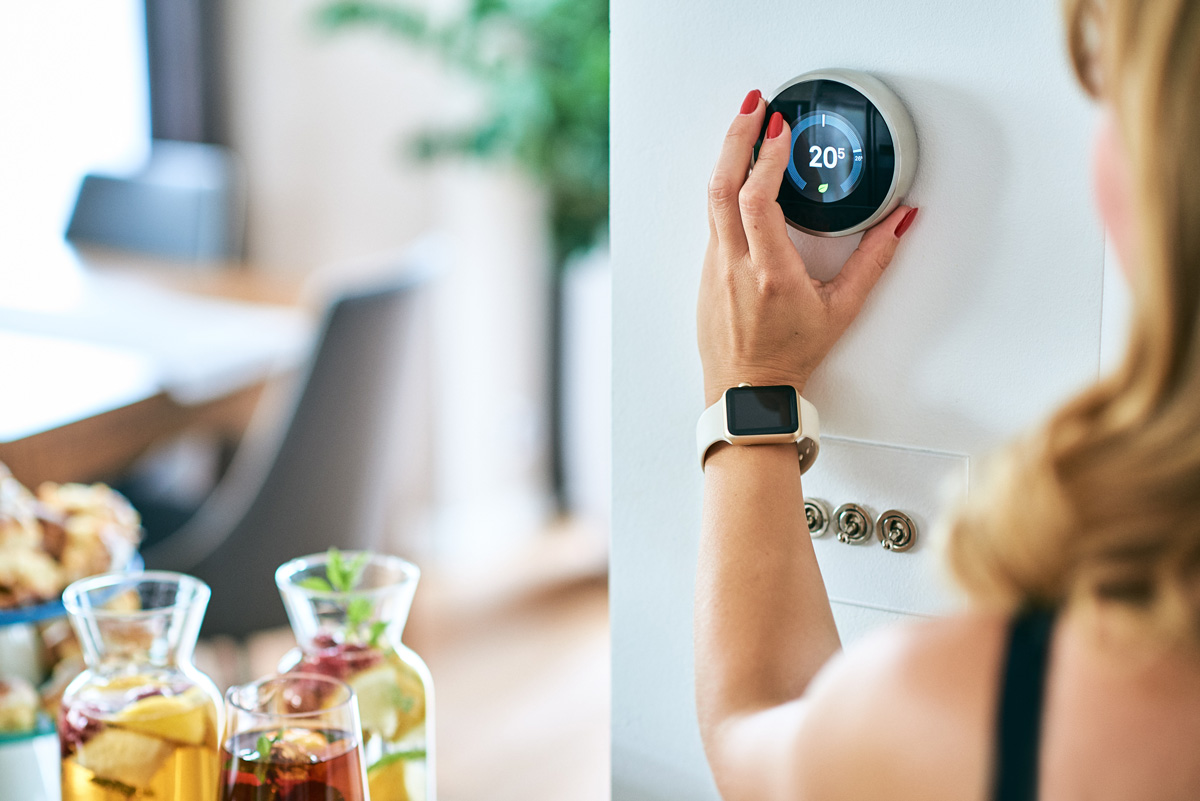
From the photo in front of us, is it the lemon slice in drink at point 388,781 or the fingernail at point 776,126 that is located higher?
the fingernail at point 776,126

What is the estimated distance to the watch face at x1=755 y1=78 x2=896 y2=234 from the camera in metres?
0.70

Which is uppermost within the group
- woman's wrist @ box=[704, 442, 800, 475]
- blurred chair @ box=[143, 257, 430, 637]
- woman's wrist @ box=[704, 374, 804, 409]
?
woman's wrist @ box=[704, 374, 804, 409]

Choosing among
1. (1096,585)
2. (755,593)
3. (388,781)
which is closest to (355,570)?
(388,781)

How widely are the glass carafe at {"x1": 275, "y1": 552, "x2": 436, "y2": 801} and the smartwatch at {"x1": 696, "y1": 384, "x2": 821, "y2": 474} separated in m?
0.24

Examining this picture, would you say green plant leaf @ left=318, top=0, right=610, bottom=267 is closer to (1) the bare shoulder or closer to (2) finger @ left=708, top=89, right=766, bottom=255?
(2) finger @ left=708, top=89, right=766, bottom=255

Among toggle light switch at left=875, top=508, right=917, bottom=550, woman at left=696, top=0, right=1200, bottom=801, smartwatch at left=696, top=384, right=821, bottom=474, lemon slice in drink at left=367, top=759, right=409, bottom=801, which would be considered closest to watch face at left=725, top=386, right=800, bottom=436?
smartwatch at left=696, top=384, right=821, bottom=474

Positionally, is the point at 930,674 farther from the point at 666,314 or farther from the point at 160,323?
the point at 160,323

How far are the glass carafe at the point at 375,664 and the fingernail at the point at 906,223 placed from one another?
39 centimetres

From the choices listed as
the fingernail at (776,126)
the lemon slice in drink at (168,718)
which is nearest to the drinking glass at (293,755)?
the lemon slice in drink at (168,718)

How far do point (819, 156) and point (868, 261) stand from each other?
72 millimetres

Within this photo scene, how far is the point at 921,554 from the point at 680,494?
Answer: 7.0 inches

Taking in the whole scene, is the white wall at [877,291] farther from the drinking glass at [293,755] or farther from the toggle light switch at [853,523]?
the drinking glass at [293,755]

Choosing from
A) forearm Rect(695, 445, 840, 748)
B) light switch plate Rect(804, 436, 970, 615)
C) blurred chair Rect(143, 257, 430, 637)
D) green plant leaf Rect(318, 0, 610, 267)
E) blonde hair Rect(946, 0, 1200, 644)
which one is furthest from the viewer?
green plant leaf Rect(318, 0, 610, 267)

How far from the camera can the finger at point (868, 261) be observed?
0.72 m
